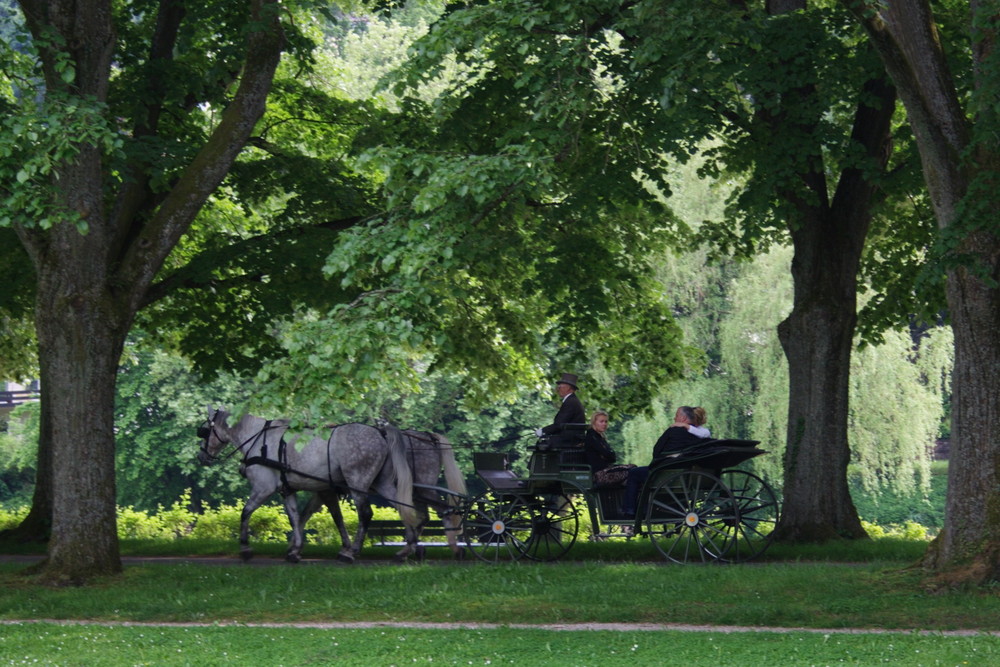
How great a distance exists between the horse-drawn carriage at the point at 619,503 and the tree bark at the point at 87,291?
4.37 m

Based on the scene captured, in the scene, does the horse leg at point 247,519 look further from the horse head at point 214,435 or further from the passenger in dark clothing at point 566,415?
the passenger in dark clothing at point 566,415

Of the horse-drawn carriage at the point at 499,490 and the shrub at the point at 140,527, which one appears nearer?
the horse-drawn carriage at the point at 499,490

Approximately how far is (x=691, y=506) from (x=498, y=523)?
2.43 m

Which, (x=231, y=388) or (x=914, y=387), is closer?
(x=914, y=387)

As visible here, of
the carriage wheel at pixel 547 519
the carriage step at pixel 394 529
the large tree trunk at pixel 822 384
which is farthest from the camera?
the carriage step at pixel 394 529

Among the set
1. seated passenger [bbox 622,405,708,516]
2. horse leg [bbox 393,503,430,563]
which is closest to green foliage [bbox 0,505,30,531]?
horse leg [bbox 393,503,430,563]

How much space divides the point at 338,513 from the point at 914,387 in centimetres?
1965

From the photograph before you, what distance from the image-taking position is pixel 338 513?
18234 mm

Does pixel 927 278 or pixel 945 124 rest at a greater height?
pixel 945 124

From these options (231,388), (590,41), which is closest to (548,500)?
(590,41)

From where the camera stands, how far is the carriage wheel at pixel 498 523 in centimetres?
1644

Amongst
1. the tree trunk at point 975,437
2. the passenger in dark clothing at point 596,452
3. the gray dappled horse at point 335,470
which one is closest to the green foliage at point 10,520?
the gray dappled horse at point 335,470

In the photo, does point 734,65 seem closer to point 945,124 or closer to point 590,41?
point 590,41

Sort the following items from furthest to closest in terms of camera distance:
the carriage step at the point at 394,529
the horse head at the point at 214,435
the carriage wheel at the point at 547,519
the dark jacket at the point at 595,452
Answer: the horse head at the point at 214,435
the carriage step at the point at 394,529
the carriage wheel at the point at 547,519
the dark jacket at the point at 595,452
